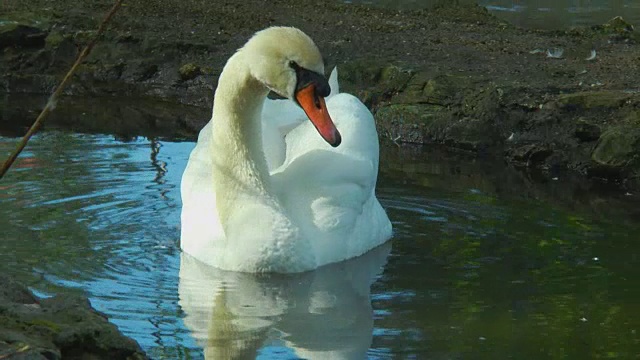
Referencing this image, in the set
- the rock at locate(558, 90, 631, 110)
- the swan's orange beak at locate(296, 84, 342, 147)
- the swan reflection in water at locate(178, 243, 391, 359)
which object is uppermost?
the swan's orange beak at locate(296, 84, 342, 147)

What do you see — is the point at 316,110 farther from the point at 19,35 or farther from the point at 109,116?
the point at 19,35

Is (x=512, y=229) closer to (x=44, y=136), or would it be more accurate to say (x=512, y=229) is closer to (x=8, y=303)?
(x=8, y=303)

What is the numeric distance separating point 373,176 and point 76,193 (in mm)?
2197

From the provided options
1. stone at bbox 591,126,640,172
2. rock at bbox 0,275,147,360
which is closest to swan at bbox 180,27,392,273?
rock at bbox 0,275,147,360

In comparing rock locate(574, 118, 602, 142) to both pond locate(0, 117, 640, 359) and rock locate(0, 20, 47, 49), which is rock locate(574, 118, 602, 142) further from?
rock locate(0, 20, 47, 49)

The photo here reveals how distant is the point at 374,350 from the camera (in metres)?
5.88

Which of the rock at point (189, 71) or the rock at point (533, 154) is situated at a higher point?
the rock at point (533, 154)

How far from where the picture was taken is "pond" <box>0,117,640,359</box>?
19.9ft

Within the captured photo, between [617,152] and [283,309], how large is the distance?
408cm

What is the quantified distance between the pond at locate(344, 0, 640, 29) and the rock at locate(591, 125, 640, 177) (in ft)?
21.2

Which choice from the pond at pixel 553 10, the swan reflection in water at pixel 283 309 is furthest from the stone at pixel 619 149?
the pond at pixel 553 10

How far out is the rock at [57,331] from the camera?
15.4ft

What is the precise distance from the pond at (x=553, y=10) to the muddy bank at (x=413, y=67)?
141 cm

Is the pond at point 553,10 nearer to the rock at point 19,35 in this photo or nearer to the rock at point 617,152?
the rock at point 19,35
